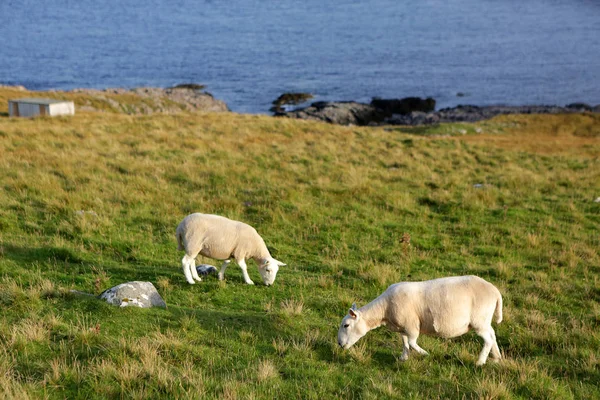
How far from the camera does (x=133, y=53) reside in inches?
5044

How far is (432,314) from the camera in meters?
7.43

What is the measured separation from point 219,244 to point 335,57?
113785 millimetres

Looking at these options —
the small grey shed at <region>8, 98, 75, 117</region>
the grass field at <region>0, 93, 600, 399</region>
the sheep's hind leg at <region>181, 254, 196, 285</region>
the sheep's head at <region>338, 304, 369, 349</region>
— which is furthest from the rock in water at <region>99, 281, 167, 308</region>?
the small grey shed at <region>8, 98, 75, 117</region>

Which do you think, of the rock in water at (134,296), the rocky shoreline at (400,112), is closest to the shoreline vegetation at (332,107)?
the rocky shoreline at (400,112)

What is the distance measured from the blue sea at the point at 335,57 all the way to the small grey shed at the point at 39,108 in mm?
36491

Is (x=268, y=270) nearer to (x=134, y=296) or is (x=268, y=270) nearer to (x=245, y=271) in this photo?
(x=245, y=271)

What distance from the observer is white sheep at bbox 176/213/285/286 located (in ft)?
33.0

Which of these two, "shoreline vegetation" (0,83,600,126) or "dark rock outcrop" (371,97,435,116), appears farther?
"dark rock outcrop" (371,97,435,116)

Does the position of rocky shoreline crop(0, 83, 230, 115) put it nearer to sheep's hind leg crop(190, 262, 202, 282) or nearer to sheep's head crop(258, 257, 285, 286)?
sheep's hind leg crop(190, 262, 202, 282)

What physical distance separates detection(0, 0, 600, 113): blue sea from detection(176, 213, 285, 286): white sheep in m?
63.0

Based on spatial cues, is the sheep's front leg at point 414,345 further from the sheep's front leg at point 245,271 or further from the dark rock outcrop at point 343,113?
the dark rock outcrop at point 343,113

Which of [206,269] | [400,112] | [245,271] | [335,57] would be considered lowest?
[400,112]

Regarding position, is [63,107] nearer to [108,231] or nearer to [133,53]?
[108,231]

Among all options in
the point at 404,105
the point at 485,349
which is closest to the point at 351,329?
the point at 485,349
